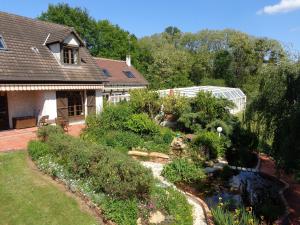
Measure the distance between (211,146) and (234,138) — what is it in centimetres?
287

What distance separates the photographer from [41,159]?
492 inches

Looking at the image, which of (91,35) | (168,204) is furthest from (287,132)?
(91,35)

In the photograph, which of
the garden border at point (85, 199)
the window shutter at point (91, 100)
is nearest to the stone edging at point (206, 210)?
the garden border at point (85, 199)

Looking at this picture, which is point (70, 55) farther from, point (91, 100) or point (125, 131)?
point (125, 131)

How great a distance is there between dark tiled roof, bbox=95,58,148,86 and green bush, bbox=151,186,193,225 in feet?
77.1

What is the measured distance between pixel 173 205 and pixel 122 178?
2.15m

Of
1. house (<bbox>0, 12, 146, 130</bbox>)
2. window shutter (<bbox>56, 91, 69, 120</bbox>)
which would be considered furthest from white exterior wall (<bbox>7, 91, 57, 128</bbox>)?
window shutter (<bbox>56, 91, 69, 120</bbox>)

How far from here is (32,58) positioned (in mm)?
20453

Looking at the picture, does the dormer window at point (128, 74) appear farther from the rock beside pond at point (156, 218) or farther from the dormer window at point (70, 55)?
the rock beside pond at point (156, 218)

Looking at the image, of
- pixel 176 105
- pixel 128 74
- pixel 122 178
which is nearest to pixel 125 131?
pixel 176 105

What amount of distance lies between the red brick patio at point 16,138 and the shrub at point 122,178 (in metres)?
7.09

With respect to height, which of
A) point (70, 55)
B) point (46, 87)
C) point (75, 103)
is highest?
point (70, 55)

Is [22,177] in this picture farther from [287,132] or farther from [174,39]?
[174,39]

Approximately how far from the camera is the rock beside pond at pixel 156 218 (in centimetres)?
919
